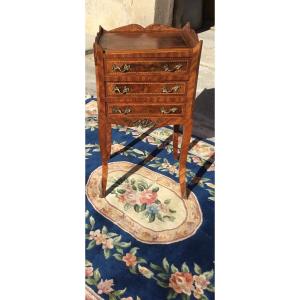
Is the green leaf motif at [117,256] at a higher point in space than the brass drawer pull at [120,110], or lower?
lower

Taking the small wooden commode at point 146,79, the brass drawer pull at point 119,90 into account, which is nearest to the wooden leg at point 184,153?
the small wooden commode at point 146,79

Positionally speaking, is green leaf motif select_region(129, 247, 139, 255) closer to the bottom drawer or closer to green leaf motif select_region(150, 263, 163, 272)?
green leaf motif select_region(150, 263, 163, 272)

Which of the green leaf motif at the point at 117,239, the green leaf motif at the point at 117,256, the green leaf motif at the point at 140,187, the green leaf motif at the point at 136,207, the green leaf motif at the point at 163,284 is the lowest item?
the green leaf motif at the point at 163,284

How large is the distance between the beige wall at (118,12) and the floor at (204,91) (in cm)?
58

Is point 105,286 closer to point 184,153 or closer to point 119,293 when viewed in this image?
point 119,293

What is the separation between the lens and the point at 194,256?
2.01m

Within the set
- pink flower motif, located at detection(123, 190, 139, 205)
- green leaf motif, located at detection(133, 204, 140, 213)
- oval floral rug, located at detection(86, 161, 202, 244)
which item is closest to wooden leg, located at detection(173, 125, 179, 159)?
oval floral rug, located at detection(86, 161, 202, 244)

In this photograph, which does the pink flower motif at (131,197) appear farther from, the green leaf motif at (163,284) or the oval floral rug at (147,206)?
the green leaf motif at (163,284)

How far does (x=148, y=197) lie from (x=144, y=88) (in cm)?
87

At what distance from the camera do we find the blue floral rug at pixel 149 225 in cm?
185

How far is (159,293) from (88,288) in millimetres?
407

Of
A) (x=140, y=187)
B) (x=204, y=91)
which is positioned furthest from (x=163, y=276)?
(x=204, y=91)

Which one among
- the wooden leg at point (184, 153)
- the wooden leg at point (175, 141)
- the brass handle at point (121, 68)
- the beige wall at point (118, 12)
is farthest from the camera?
the beige wall at point (118, 12)

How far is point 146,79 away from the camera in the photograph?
1.93 meters
